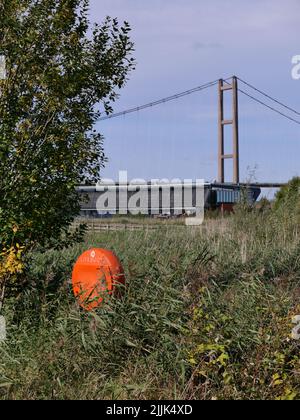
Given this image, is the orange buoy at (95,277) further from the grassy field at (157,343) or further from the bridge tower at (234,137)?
the bridge tower at (234,137)

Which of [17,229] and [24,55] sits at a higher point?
[24,55]

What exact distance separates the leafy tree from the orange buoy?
0.70m

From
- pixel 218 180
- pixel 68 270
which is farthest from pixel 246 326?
pixel 218 180

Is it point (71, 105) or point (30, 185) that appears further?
point (71, 105)

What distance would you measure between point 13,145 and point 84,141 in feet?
2.93

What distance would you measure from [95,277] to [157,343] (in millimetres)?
1702

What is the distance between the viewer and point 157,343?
5.63 m

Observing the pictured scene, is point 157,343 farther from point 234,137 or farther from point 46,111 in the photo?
point 234,137

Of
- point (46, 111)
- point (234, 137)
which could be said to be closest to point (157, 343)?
point (46, 111)

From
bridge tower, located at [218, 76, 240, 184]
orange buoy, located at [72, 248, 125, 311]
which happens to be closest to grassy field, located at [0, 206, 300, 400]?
orange buoy, located at [72, 248, 125, 311]

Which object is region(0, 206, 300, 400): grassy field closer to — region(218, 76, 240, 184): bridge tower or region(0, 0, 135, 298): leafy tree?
region(0, 0, 135, 298): leafy tree

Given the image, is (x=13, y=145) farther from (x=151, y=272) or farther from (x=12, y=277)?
(x=151, y=272)

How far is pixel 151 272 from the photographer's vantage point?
7688mm

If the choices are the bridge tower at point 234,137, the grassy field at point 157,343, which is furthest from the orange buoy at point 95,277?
the bridge tower at point 234,137
